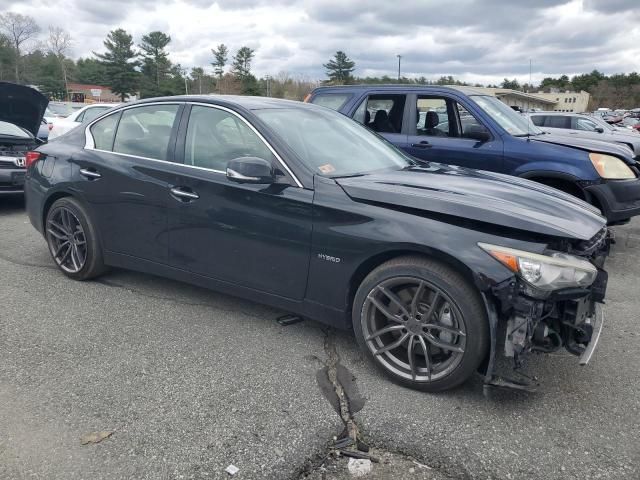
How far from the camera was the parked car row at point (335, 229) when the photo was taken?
2.79m

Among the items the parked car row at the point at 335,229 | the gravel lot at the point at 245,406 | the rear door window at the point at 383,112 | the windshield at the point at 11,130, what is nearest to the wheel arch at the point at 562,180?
the rear door window at the point at 383,112

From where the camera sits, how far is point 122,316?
159 inches

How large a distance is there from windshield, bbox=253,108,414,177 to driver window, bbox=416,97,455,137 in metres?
2.24

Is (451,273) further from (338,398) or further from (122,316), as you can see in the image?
(122,316)

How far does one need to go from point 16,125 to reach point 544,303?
25.3 feet

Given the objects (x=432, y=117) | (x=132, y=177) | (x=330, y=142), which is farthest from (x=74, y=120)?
(x=330, y=142)

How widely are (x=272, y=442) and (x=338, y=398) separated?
21.2 inches

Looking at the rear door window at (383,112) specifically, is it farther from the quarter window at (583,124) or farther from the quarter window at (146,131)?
the quarter window at (583,124)

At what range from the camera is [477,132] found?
243 inches

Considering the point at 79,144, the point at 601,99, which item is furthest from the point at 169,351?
the point at 601,99

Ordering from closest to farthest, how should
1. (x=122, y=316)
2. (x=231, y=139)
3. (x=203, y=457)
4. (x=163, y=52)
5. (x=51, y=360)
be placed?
(x=203, y=457), (x=51, y=360), (x=231, y=139), (x=122, y=316), (x=163, y=52)

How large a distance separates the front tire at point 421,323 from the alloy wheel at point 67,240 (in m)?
2.67

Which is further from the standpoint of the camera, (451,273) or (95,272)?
(95,272)

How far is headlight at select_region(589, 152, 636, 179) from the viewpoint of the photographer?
5.63 metres
